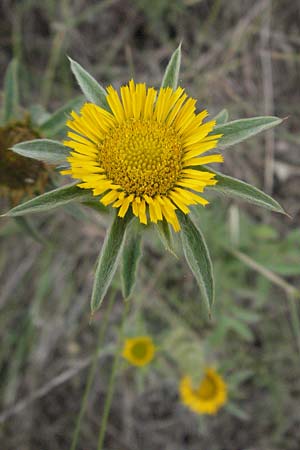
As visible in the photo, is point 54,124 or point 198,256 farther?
point 54,124

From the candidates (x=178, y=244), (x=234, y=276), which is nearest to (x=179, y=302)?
(x=234, y=276)

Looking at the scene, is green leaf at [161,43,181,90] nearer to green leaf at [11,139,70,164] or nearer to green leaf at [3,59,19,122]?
green leaf at [11,139,70,164]

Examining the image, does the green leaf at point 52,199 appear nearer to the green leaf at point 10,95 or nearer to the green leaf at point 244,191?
the green leaf at point 244,191

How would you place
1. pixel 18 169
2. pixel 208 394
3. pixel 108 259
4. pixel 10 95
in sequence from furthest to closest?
pixel 208 394, pixel 10 95, pixel 18 169, pixel 108 259

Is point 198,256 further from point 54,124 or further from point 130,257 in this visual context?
point 54,124

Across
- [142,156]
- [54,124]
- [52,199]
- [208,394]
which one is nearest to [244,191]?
[142,156]

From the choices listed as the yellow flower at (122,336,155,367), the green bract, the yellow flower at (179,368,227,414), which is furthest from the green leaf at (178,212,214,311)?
the yellow flower at (179,368,227,414)

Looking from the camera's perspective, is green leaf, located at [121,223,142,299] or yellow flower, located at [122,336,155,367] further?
yellow flower, located at [122,336,155,367]
